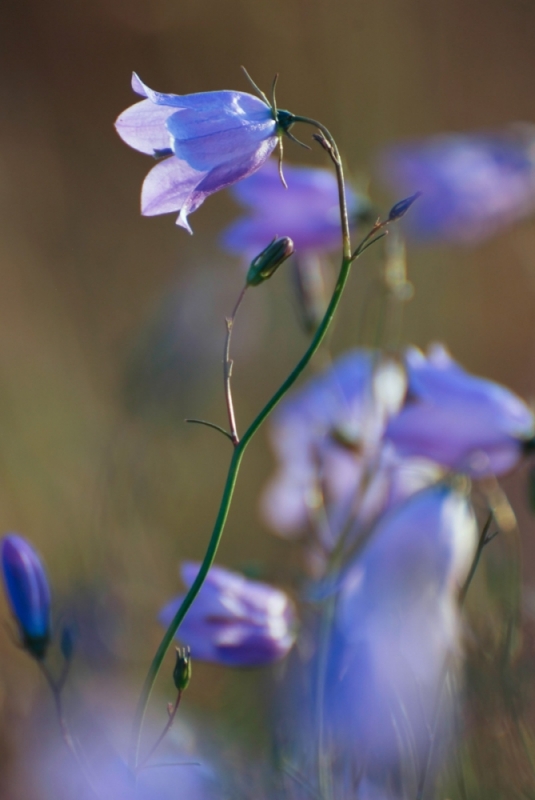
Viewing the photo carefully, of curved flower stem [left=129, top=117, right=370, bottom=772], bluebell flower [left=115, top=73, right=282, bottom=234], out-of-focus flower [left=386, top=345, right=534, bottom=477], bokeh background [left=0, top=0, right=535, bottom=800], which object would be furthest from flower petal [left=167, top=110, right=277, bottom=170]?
bokeh background [left=0, top=0, right=535, bottom=800]

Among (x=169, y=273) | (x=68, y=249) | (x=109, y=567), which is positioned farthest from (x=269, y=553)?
(x=68, y=249)

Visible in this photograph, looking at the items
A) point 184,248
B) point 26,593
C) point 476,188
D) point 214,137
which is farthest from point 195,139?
point 184,248

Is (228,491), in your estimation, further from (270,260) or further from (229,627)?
(229,627)

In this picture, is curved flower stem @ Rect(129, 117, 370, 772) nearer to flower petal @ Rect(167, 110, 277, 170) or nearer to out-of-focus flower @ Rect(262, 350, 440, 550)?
flower petal @ Rect(167, 110, 277, 170)

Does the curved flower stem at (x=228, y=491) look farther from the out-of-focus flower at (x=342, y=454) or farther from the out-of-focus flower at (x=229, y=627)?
the out-of-focus flower at (x=342, y=454)

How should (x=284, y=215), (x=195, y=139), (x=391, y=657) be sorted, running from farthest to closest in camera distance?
(x=284, y=215)
(x=391, y=657)
(x=195, y=139)

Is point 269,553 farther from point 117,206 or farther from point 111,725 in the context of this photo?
point 117,206

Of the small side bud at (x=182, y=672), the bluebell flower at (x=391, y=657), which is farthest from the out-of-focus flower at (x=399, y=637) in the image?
the small side bud at (x=182, y=672)
